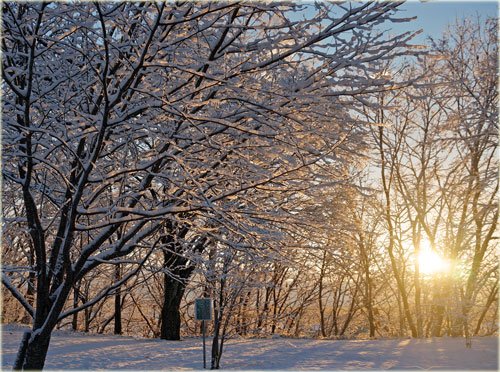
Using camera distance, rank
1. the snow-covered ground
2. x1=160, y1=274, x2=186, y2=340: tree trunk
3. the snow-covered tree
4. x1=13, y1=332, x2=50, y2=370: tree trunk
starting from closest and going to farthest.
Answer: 1. the snow-covered tree
2. x1=13, y1=332, x2=50, y2=370: tree trunk
3. the snow-covered ground
4. x1=160, y1=274, x2=186, y2=340: tree trunk

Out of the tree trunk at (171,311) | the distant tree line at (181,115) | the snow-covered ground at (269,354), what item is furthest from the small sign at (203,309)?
the tree trunk at (171,311)

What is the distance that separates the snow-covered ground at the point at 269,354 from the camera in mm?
10023

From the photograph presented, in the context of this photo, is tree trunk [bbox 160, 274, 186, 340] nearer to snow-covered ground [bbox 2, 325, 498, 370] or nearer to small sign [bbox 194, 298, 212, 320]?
snow-covered ground [bbox 2, 325, 498, 370]

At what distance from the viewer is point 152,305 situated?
25797 millimetres

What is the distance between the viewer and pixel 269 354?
1230cm

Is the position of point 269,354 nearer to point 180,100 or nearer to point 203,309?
point 203,309

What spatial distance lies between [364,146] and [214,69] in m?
2.26

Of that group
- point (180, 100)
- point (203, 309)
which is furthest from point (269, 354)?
point (180, 100)

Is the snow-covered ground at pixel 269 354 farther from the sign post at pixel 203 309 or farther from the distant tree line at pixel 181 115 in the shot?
the distant tree line at pixel 181 115

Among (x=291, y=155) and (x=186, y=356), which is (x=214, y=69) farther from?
(x=186, y=356)

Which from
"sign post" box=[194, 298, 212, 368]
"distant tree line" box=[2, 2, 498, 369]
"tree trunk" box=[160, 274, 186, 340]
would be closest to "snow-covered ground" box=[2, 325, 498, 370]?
"tree trunk" box=[160, 274, 186, 340]

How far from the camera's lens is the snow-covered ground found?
32.9 ft

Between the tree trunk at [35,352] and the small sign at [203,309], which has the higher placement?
the small sign at [203,309]

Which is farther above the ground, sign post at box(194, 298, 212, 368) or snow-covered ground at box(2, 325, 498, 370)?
sign post at box(194, 298, 212, 368)
